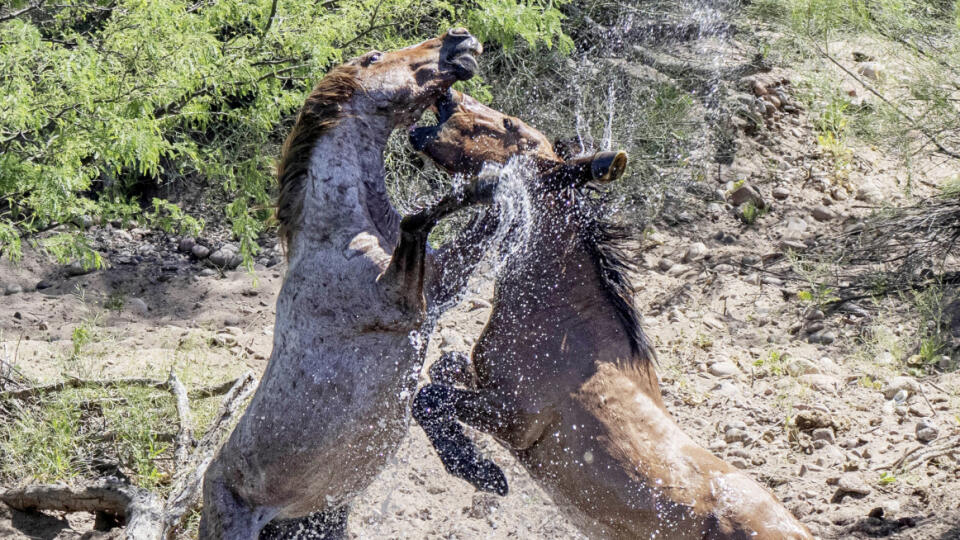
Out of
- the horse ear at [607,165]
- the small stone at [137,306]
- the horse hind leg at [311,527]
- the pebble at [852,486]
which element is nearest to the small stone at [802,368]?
the pebble at [852,486]

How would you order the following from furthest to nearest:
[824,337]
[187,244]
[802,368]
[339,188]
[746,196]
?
[746,196] → [187,244] → [824,337] → [802,368] → [339,188]

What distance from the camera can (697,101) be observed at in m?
8.27

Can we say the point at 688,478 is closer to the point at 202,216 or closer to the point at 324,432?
the point at 324,432

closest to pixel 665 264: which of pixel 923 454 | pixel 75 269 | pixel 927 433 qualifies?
pixel 927 433

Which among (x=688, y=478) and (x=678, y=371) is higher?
(x=688, y=478)

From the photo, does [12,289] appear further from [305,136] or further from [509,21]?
[305,136]

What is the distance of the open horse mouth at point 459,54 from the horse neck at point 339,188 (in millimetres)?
379

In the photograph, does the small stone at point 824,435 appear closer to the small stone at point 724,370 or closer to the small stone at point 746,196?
the small stone at point 724,370

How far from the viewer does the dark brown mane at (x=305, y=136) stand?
Answer: 11.6 feet

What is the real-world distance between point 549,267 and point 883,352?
286 centimetres

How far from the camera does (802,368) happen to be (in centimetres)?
571

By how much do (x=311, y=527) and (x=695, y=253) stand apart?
4.20 m

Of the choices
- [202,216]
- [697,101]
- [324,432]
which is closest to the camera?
[324,432]

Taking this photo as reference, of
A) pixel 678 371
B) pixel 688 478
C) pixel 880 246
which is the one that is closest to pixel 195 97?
pixel 678 371
